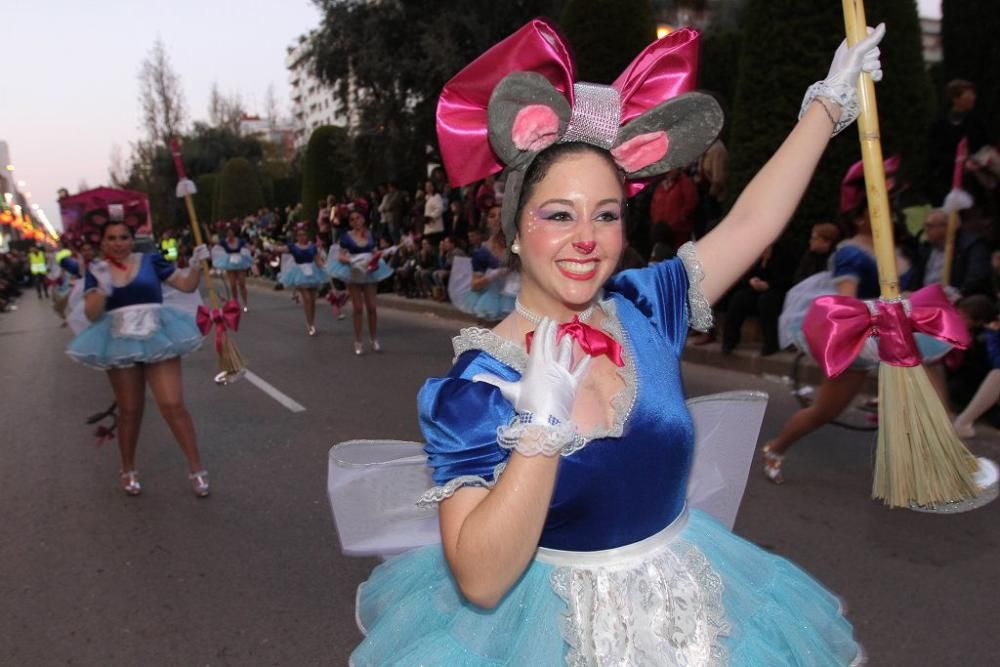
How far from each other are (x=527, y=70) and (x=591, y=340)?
0.62 metres

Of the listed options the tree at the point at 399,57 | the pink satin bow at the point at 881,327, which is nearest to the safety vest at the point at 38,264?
the tree at the point at 399,57

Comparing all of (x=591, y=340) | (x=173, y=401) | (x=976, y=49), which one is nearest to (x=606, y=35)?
(x=976, y=49)

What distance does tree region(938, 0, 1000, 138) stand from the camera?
25.3ft

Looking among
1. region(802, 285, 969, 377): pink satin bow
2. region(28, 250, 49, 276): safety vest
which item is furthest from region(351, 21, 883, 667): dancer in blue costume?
region(28, 250, 49, 276): safety vest

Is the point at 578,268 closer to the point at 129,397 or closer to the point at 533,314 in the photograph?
the point at 533,314

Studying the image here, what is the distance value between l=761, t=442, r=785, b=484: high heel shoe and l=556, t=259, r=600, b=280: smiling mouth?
3845 millimetres

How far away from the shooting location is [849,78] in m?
2.06

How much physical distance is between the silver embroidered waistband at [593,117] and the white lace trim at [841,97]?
550 mm

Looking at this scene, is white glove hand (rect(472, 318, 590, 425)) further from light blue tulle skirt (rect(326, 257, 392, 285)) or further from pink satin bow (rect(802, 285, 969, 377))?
light blue tulle skirt (rect(326, 257, 392, 285))

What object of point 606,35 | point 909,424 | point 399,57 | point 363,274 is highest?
point 399,57

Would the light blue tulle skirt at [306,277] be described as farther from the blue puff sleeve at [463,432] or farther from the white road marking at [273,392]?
the blue puff sleeve at [463,432]

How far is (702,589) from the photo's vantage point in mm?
1684

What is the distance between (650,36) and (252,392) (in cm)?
775

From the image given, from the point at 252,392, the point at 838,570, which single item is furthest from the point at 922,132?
the point at 252,392
